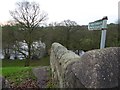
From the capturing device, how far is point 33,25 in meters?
28.1

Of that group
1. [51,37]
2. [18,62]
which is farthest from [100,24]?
[18,62]

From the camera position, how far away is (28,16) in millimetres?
A: 28484

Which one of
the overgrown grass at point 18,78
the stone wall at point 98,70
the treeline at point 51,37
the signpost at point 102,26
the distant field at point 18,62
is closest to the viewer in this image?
the stone wall at point 98,70

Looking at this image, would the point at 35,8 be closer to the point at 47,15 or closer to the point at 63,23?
the point at 47,15

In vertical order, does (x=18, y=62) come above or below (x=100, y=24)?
below

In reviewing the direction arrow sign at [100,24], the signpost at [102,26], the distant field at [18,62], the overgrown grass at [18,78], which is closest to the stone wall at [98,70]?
the signpost at [102,26]

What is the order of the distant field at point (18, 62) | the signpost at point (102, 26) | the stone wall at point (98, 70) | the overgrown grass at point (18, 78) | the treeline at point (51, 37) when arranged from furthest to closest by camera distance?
the distant field at point (18, 62) < the treeline at point (51, 37) < the overgrown grass at point (18, 78) < the signpost at point (102, 26) < the stone wall at point (98, 70)

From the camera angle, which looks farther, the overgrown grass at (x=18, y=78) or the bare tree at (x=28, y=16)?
the bare tree at (x=28, y=16)

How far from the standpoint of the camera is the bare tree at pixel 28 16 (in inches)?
1084

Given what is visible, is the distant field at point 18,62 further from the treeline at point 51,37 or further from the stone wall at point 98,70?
the stone wall at point 98,70

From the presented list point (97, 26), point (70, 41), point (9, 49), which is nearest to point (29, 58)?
point (9, 49)

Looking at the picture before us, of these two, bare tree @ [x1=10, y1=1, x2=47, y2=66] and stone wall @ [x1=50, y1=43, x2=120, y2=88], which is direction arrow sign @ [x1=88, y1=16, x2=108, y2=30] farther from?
bare tree @ [x1=10, y1=1, x2=47, y2=66]

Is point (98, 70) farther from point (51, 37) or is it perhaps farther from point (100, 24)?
point (51, 37)

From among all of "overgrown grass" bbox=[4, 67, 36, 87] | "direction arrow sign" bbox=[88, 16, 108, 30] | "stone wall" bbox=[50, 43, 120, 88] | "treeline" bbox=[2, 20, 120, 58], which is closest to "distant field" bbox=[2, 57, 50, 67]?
"treeline" bbox=[2, 20, 120, 58]
